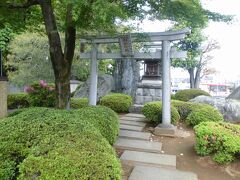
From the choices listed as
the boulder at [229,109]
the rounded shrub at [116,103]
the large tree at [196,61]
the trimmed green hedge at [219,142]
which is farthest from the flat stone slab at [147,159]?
the large tree at [196,61]

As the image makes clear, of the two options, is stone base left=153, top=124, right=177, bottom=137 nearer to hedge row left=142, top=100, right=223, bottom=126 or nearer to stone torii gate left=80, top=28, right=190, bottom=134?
stone torii gate left=80, top=28, right=190, bottom=134

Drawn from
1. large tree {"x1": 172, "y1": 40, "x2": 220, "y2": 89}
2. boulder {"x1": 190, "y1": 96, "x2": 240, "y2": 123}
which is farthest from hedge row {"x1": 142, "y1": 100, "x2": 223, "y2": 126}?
large tree {"x1": 172, "y1": 40, "x2": 220, "y2": 89}

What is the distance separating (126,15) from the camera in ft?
17.8

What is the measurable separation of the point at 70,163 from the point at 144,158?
118 inches

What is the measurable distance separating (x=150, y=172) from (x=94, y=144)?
200cm

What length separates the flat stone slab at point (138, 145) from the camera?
5.89 metres

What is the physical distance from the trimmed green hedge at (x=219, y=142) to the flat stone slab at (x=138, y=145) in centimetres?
98

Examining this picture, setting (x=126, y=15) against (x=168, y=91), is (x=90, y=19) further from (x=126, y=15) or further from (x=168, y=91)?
(x=168, y=91)

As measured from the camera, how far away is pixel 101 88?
13164mm

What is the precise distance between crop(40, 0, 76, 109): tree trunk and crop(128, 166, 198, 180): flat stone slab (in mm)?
2394

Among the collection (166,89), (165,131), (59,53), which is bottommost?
(165,131)

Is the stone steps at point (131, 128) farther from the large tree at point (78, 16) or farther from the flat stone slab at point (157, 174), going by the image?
the flat stone slab at point (157, 174)

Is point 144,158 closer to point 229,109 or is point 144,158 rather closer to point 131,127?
point 131,127

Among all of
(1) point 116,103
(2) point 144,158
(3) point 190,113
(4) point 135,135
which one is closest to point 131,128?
(4) point 135,135
